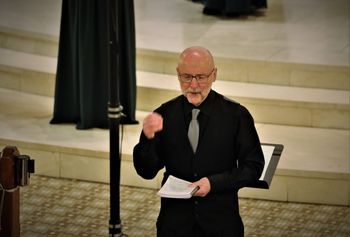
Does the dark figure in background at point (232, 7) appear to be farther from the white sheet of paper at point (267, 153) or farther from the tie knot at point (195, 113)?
the tie knot at point (195, 113)

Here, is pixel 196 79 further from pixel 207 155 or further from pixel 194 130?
pixel 207 155

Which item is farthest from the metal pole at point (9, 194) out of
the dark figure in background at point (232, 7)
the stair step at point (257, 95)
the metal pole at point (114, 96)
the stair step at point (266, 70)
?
the dark figure in background at point (232, 7)

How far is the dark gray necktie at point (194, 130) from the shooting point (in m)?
4.54

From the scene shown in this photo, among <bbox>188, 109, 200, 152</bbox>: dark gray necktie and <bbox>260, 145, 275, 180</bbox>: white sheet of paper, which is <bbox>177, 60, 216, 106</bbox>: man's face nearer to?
<bbox>188, 109, 200, 152</bbox>: dark gray necktie

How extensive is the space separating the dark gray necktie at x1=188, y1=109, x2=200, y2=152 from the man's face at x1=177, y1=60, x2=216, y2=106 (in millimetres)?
93

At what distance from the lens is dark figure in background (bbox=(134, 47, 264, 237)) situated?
4457mm

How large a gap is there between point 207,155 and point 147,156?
0.29 meters

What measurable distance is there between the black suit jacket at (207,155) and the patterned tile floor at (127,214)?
207cm

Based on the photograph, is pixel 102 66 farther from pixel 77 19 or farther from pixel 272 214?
pixel 272 214

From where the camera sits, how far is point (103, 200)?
23.6 ft

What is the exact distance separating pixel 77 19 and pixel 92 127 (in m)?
0.91

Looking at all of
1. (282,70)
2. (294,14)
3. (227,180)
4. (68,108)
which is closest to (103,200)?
(68,108)

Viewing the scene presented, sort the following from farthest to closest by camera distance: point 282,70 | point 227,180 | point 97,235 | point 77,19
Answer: point 282,70 < point 77,19 < point 97,235 < point 227,180

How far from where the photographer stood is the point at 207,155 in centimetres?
452
